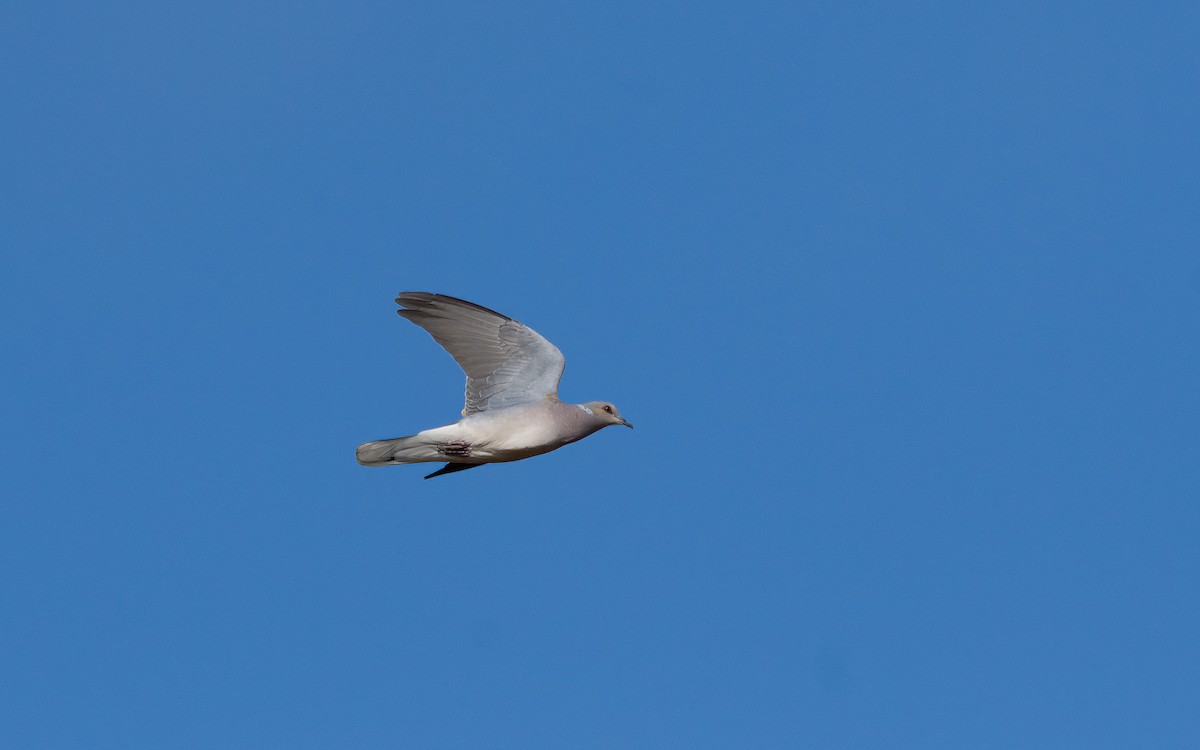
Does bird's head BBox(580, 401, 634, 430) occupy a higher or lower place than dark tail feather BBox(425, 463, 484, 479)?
higher

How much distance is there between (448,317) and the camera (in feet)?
55.9

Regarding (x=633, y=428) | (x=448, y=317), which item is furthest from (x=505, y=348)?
(x=633, y=428)

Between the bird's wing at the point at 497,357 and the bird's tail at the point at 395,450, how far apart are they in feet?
2.89

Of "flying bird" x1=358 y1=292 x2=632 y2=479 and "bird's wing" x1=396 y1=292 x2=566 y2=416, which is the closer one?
"flying bird" x1=358 y1=292 x2=632 y2=479

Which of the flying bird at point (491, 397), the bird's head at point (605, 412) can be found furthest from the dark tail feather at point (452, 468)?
the bird's head at point (605, 412)

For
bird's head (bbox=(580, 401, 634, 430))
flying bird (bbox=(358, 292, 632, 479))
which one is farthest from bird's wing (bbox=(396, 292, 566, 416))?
bird's head (bbox=(580, 401, 634, 430))

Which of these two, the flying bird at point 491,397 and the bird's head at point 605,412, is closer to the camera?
the flying bird at point 491,397

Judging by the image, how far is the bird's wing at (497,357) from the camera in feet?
56.3

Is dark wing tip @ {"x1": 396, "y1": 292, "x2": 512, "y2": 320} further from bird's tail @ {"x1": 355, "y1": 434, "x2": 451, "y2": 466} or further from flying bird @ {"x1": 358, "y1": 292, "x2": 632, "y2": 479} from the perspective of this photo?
bird's tail @ {"x1": 355, "y1": 434, "x2": 451, "y2": 466}

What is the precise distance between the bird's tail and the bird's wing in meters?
0.88

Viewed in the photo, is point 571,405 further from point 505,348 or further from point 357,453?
point 357,453

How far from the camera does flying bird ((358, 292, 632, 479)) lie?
55.6 feet

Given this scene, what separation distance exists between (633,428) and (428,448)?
3.30 metres

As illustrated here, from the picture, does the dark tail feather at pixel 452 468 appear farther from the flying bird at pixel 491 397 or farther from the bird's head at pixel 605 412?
the bird's head at pixel 605 412
